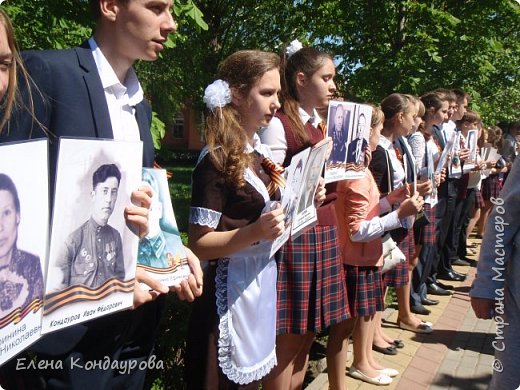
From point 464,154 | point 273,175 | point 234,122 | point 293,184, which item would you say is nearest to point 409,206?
point 273,175

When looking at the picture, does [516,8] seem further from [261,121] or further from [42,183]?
[42,183]

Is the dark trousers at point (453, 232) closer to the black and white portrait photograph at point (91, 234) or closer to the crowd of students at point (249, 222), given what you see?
the crowd of students at point (249, 222)

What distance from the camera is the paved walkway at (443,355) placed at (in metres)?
3.60

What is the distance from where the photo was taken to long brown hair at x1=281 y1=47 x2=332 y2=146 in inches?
103

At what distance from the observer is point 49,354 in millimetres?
1411

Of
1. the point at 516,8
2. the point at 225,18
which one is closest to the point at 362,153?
the point at 516,8

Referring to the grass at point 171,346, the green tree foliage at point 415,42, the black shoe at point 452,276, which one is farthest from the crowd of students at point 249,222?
the black shoe at point 452,276

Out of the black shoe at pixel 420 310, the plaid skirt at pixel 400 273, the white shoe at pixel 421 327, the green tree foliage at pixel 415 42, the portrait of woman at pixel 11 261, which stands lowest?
the white shoe at pixel 421 327

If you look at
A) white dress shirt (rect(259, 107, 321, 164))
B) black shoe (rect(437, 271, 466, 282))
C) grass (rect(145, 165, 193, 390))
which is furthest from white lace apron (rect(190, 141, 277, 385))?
black shoe (rect(437, 271, 466, 282))

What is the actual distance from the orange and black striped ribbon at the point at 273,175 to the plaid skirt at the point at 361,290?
3.77 ft

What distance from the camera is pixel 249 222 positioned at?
2082 millimetres

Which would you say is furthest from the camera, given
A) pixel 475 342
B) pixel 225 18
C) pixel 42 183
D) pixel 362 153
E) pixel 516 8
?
pixel 225 18

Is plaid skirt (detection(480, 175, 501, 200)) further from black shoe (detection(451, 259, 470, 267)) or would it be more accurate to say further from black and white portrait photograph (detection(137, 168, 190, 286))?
black and white portrait photograph (detection(137, 168, 190, 286))

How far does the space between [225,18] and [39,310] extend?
41.0 ft
